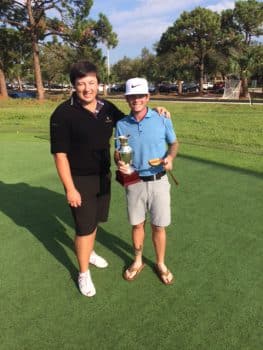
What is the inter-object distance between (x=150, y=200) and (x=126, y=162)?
0.39m

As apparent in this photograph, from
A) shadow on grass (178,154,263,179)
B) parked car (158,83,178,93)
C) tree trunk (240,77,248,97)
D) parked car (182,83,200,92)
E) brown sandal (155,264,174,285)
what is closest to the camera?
brown sandal (155,264,174,285)

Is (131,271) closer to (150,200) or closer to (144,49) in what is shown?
(150,200)

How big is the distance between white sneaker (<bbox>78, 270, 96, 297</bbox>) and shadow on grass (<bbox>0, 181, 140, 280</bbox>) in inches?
9.9

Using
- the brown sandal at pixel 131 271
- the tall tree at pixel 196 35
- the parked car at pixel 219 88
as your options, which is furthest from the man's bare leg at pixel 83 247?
the tall tree at pixel 196 35

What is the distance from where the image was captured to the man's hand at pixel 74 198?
2834 mm

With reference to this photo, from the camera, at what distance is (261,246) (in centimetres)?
372

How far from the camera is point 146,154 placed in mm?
2902

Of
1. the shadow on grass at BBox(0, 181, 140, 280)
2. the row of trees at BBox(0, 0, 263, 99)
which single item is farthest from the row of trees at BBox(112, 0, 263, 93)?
the shadow on grass at BBox(0, 181, 140, 280)

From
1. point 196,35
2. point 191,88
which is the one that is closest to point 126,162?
point 196,35

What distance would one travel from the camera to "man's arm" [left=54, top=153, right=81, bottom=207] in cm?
277

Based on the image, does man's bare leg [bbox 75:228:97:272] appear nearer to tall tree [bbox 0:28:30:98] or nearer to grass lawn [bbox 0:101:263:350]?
grass lawn [bbox 0:101:263:350]

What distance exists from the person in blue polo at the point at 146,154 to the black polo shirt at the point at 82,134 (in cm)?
13

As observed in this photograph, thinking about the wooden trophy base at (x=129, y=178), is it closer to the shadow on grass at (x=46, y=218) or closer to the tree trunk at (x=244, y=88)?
the shadow on grass at (x=46, y=218)

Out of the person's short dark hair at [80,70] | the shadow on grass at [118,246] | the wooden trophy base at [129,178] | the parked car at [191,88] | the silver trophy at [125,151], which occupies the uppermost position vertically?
the person's short dark hair at [80,70]
